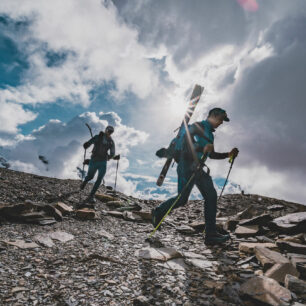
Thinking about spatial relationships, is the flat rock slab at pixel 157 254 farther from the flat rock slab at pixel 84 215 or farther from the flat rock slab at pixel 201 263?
the flat rock slab at pixel 84 215

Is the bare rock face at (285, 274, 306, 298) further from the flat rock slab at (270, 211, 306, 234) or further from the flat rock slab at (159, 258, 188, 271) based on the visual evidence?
the flat rock slab at (270, 211, 306, 234)

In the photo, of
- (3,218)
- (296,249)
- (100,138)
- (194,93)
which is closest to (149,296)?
(296,249)

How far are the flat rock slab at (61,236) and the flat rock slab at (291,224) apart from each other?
5.44 m

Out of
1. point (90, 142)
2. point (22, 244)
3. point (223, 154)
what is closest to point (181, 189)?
point (223, 154)

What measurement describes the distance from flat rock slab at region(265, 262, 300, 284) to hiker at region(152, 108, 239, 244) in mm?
1986

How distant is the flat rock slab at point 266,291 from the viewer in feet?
8.53

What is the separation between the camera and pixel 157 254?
4.36m

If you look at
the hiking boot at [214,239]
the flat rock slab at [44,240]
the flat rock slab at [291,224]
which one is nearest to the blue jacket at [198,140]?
the hiking boot at [214,239]

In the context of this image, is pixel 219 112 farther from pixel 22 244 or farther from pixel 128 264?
pixel 22 244

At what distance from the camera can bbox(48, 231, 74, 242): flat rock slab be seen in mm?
4641

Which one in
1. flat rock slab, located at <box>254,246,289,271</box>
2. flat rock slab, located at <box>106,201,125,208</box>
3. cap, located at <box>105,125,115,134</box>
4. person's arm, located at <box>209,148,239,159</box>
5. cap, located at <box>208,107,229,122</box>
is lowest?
flat rock slab, located at <box>254,246,289,271</box>

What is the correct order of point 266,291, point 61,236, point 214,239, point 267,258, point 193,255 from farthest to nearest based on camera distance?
point 214,239 < point 61,236 < point 193,255 < point 267,258 < point 266,291

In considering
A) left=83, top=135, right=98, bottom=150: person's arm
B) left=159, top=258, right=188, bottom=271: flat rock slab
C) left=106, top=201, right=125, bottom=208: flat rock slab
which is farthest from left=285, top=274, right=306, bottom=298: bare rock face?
left=83, top=135, right=98, bottom=150: person's arm

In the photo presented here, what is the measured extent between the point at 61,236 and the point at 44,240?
0.49 metres
